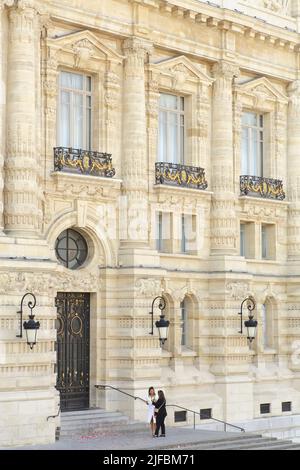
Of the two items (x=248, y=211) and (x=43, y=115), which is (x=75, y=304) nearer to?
(x=43, y=115)

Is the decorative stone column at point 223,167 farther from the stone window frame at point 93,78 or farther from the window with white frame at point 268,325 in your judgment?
the stone window frame at point 93,78

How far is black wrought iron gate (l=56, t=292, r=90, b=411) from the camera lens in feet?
101

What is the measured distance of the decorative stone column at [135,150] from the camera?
3209cm

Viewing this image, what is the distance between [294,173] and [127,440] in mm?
14181

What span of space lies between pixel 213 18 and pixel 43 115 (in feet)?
26.6

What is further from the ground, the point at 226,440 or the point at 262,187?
the point at 262,187

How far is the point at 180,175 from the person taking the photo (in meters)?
34.1

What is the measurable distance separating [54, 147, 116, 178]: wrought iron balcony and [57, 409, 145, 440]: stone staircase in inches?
291

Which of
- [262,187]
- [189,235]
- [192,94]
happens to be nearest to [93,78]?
[192,94]

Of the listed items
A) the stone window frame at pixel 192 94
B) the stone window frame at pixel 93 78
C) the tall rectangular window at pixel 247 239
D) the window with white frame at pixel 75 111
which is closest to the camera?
the stone window frame at pixel 93 78

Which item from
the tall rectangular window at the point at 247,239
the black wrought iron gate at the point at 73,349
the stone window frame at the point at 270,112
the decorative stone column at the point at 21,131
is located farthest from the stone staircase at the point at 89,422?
the stone window frame at the point at 270,112

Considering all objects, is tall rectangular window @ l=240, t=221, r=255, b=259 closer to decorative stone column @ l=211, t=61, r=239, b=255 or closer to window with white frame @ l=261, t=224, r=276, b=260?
window with white frame @ l=261, t=224, r=276, b=260

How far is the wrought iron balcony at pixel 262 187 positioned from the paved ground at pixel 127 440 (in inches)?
384

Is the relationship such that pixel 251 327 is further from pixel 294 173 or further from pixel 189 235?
pixel 294 173
